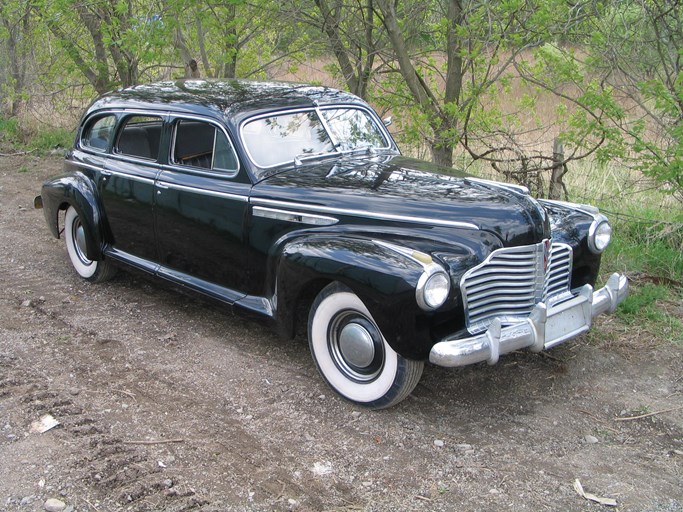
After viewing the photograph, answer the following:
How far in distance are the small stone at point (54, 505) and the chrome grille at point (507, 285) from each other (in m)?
2.08

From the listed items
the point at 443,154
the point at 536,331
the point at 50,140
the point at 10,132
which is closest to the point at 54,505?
the point at 536,331

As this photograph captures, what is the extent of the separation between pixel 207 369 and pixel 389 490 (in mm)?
1637

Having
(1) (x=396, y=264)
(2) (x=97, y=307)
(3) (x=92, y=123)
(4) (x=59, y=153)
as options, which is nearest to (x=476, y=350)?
(1) (x=396, y=264)

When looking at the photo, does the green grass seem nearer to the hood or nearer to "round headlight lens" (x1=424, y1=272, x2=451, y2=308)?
the hood

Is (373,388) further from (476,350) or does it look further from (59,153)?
(59,153)

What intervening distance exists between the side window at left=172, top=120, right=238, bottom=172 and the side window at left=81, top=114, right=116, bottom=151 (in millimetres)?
928

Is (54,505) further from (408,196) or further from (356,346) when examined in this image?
(408,196)

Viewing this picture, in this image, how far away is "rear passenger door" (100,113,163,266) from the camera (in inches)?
193

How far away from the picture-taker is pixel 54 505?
2895 millimetres

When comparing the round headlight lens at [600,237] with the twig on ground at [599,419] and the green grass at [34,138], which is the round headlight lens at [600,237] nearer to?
the twig on ground at [599,419]

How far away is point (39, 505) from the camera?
291 centimetres

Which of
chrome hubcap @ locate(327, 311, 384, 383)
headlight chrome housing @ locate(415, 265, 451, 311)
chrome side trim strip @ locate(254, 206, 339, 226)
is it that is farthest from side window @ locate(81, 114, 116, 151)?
headlight chrome housing @ locate(415, 265, 451, 311)

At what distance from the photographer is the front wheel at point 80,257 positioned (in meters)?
5.71

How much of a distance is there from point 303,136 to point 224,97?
643mm
